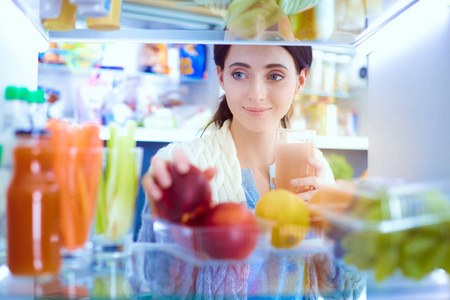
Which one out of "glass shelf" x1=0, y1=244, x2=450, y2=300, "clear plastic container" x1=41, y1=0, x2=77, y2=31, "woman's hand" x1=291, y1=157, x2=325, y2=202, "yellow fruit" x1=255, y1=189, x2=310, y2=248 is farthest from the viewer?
"woman's hand" x1=291, y1=157, x2=325, y2=202

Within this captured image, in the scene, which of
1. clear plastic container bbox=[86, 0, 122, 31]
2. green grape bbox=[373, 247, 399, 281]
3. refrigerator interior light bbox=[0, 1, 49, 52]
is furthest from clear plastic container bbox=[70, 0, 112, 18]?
green grape bbox=[373, 247, 399, 281]

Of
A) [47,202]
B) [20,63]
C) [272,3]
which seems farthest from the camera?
[20,63]

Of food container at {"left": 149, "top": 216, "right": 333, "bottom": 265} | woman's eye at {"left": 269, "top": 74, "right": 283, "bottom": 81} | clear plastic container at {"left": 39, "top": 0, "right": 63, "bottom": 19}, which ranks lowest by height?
food container at {"left": 149, "top": 216, "right": 333, "bottom": 265}

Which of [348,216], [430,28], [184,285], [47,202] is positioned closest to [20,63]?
[47,202]

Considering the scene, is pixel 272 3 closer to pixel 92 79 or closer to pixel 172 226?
pixel 172 226

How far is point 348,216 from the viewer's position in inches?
25.4

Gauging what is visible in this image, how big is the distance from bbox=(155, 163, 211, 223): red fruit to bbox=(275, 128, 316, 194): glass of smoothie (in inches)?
15.6

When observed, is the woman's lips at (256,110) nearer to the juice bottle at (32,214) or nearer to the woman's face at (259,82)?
the woman's face at (259,82)

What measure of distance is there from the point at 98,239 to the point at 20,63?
1.66 ft

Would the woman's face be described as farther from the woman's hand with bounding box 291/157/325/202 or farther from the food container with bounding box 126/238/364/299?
the food container with bounding box 126/238/364/299

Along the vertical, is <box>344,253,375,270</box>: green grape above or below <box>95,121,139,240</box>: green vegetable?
below

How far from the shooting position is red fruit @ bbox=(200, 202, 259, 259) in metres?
0.61

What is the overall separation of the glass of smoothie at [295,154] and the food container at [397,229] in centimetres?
35

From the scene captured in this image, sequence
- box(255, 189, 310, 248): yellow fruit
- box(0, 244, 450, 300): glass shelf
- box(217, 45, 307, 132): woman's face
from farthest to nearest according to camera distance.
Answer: box(217, 45, 307, 132): woman's face < box(255, 189, 310, 248): yellow fruit < box(0, 244, 450, 300): glass shelf
